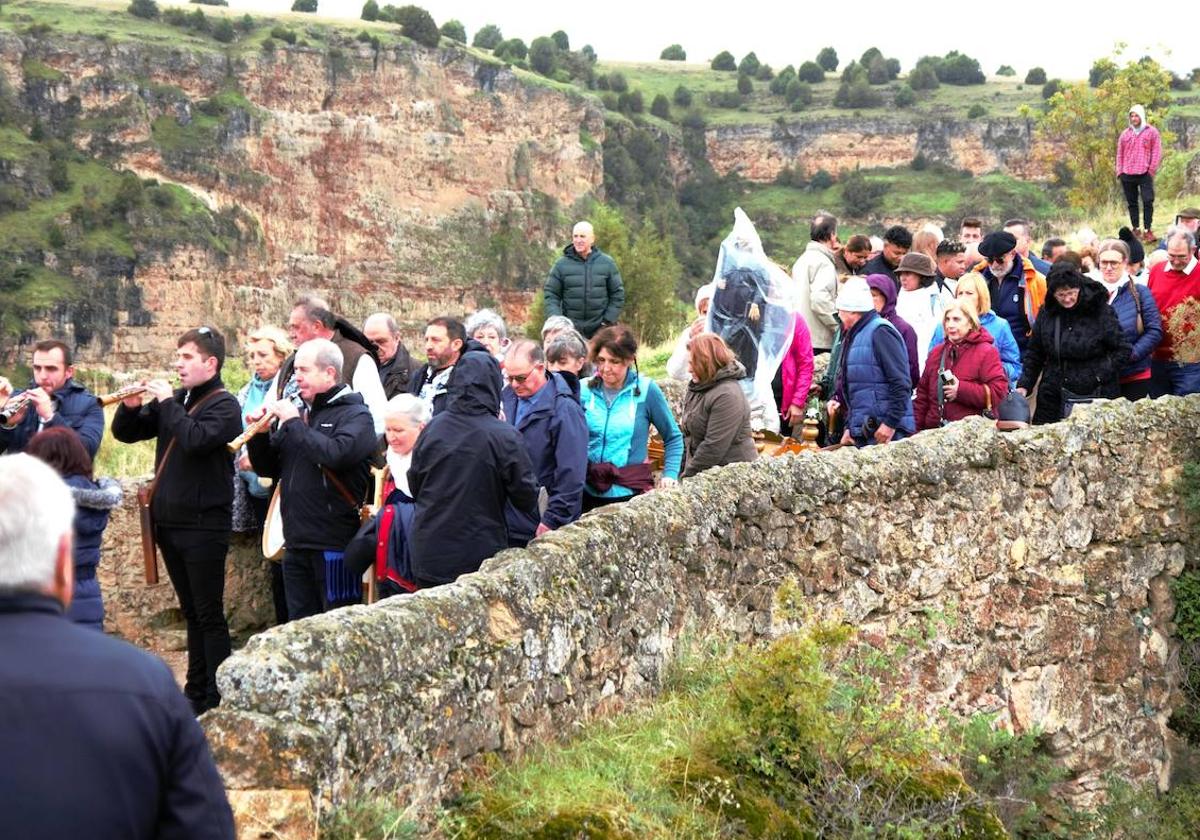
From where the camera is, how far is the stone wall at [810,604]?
14.1ft

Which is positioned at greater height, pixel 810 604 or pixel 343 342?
pixel 343 342

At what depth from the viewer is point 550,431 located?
728cm

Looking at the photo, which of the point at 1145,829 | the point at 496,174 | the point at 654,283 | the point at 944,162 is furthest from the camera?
the point at 944,162

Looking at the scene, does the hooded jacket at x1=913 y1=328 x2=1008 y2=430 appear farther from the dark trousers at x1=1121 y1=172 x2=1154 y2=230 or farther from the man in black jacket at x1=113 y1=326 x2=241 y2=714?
the dark trousers at x1=1121 y1=172 x2=1154 y2=230

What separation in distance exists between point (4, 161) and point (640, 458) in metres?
77.3

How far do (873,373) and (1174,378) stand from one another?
2.86 meters

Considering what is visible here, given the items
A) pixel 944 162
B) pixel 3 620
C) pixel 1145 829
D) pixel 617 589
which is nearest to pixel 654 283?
pixel 1145 829

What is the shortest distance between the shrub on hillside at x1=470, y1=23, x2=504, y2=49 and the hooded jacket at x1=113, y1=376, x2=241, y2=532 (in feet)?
407

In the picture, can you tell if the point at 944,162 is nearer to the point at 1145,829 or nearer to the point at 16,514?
the point at 1145,829

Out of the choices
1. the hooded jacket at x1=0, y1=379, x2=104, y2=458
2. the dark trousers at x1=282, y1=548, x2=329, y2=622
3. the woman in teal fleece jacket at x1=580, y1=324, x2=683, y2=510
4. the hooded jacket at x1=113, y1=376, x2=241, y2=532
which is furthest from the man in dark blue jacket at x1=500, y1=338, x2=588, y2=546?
the hooded jacket at x1=0, y1=379, x2=104, y2=458

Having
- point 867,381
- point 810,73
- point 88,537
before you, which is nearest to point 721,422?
point 867,381

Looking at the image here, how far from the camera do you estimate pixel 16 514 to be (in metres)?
2.83

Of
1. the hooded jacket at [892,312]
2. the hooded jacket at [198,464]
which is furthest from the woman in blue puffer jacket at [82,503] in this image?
the hooded jacket at [892,312]

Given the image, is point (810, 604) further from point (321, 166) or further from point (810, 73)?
point (810, 73)
